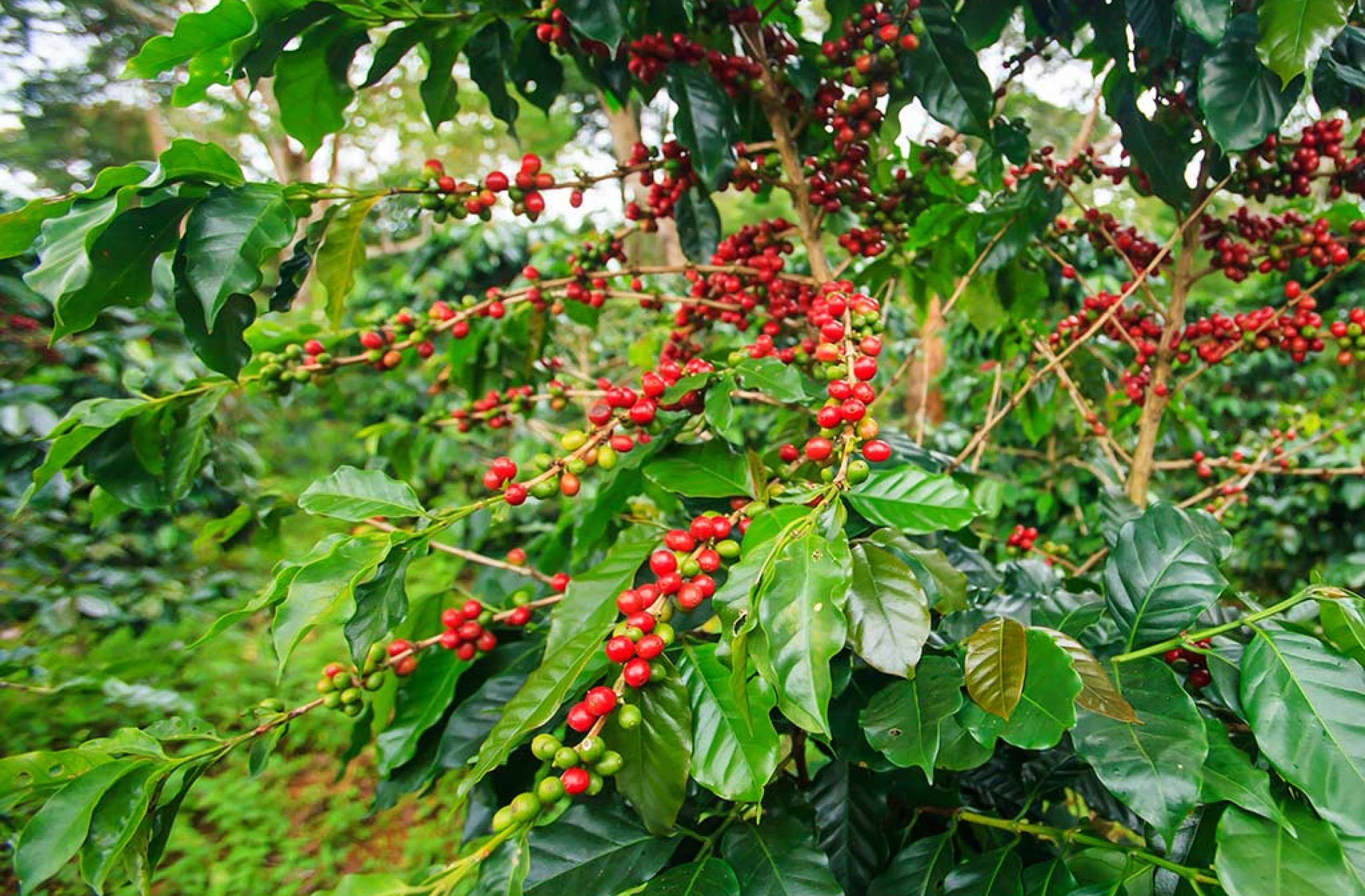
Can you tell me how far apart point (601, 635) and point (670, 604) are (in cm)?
7

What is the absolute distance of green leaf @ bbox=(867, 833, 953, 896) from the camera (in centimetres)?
69

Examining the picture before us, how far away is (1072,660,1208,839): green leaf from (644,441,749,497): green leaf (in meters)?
0.39

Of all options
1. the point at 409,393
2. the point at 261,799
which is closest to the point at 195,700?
the point at 261,799

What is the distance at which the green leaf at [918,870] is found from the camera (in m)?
0.69

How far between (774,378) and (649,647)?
12.6 inches

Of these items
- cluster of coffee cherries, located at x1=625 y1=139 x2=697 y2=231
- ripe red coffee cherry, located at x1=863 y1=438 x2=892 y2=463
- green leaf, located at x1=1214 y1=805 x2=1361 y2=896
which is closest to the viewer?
green leaf, located at x1=1214 y1=805 x2=1361 y2=896

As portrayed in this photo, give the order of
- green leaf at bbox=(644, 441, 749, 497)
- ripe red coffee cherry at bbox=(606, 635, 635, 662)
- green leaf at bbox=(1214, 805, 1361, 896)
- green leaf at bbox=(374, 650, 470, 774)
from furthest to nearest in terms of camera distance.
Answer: green leaf at bbox=(374, 650, 470, 774) → green leaf at bbox=(644, 441, 749, 497) → ripe red coffee cherry at bbox=(606, 635, 635, 662) → green leaf at bbox=(1214, 805, 1361, 896)

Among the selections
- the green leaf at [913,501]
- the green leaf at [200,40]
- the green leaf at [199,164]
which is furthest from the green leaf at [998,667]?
the green leaf at [200,40]

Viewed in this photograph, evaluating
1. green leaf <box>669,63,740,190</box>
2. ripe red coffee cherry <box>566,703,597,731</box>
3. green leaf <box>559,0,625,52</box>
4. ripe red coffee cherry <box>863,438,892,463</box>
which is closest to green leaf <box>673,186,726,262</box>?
green leaf <box>669,63,740,190</box>

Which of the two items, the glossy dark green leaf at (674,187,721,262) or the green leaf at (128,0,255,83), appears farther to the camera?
the glossy dark green leaf at (674,187,721,262)

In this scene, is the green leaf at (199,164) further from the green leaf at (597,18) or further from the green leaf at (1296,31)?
the green leaf at (1296,31)

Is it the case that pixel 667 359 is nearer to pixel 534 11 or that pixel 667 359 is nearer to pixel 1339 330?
pixel 534 11

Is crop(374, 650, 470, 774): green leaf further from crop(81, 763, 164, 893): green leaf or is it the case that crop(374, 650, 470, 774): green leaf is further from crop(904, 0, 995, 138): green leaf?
crop(904, 0, 995, 138): green leaf

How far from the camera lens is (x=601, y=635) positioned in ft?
2.16
